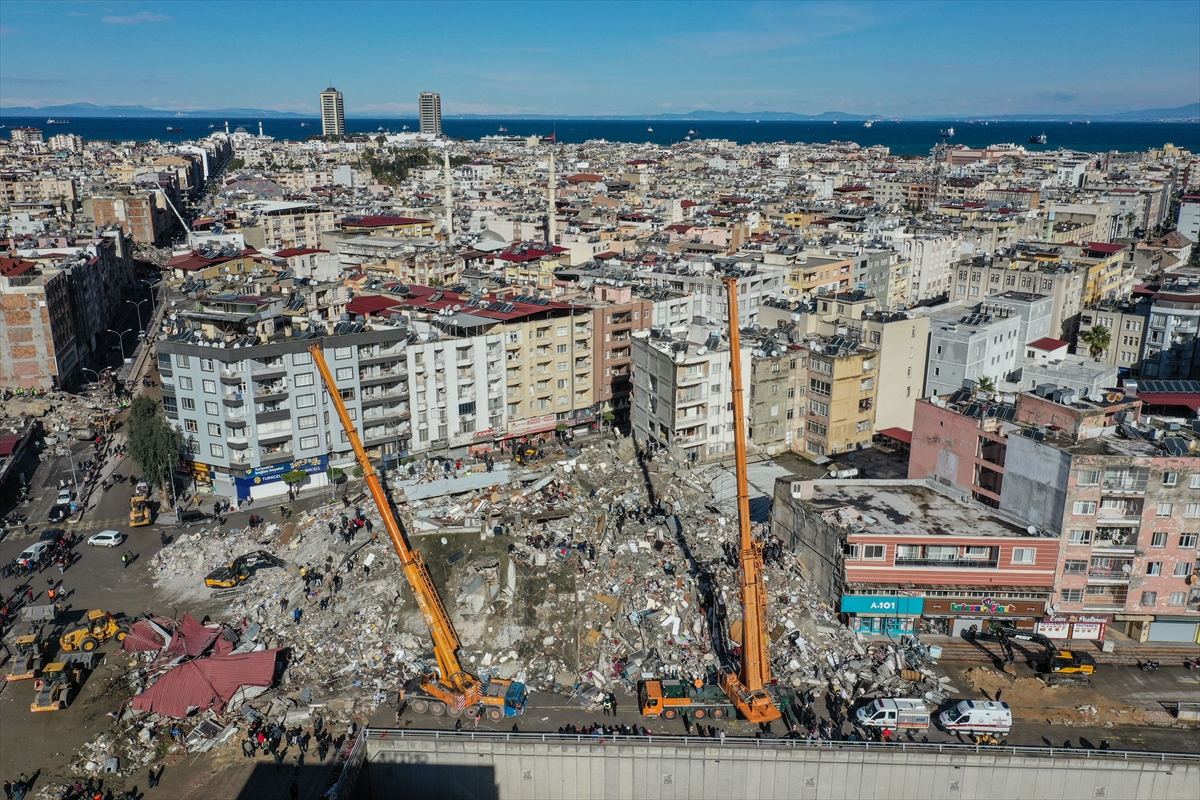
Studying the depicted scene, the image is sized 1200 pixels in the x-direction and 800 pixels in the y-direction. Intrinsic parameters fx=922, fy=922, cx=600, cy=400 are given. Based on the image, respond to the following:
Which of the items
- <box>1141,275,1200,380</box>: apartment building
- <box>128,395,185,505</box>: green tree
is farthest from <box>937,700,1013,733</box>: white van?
<box>1141,275,1200,380</box>: apartment building

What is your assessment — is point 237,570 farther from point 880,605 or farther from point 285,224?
point 285,224

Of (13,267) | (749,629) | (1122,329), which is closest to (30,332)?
(13,267)

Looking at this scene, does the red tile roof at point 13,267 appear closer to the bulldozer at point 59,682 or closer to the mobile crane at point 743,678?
the bulldozer at point 59,682

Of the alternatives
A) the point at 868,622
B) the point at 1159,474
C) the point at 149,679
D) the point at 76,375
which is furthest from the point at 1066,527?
the point at 76,375

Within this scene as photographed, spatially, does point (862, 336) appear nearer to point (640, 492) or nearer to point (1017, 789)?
point (640, 492)

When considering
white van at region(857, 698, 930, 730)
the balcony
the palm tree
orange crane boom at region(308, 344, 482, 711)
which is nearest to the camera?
white van at region(857, 698, 930, 730)

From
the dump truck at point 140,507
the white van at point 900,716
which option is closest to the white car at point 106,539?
the dump truck at point 140,507

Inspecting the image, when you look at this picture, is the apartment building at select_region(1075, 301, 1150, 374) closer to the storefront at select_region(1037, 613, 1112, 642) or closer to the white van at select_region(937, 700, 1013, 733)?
the storefront at select_region(1037, 613, 1112, 642)
